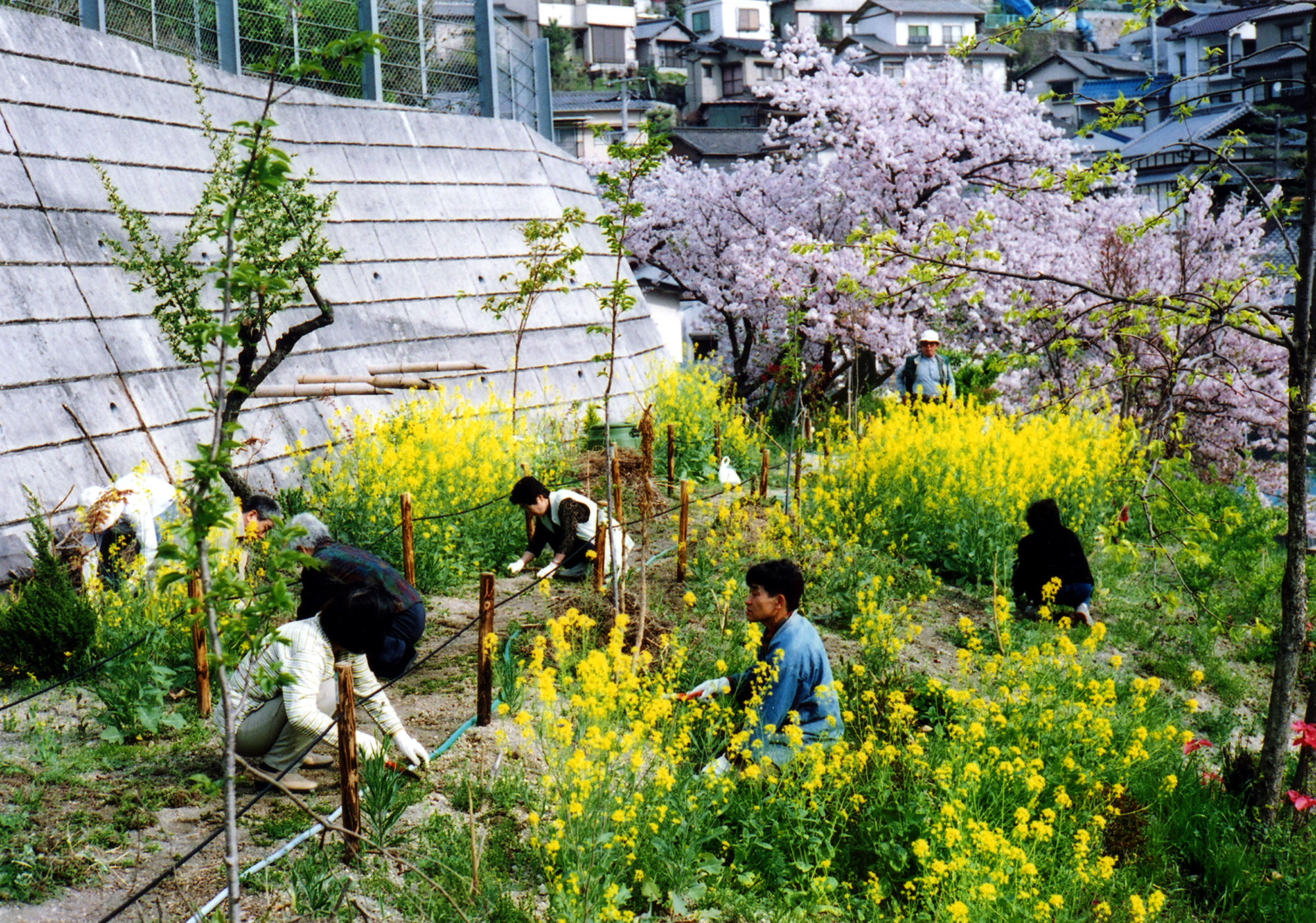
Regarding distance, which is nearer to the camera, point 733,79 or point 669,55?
point 733,79

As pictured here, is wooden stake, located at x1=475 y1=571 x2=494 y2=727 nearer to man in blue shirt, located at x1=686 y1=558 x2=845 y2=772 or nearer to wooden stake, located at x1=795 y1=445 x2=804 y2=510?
man in blue shirt, located at x1=686 y1=558 x2=845 y2=772

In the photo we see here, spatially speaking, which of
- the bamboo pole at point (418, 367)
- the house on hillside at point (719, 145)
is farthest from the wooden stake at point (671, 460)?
the house on hillside at point (719, 145)

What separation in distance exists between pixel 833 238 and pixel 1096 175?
14928 millimetres

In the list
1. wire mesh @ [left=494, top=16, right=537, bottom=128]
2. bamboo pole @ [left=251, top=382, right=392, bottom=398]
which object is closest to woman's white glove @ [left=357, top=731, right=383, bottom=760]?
bamboo pole @ [left=251, top=382, right=392, bottom=398]

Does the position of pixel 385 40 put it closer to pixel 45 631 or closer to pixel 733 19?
pixel 45 631

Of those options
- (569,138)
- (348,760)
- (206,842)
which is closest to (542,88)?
(348,760)

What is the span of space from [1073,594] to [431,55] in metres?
11.1

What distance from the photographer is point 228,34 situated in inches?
489

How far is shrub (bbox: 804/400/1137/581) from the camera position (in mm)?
9219

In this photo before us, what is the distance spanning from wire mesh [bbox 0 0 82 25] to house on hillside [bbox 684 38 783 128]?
39.0m

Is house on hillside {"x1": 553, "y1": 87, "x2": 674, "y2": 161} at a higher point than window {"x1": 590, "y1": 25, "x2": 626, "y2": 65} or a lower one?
lower

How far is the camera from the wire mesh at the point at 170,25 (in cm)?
1132

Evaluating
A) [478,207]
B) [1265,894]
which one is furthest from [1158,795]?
[478,207]

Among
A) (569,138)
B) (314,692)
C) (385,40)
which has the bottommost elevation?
(314,692)
